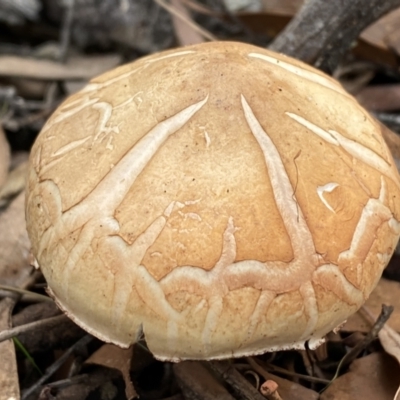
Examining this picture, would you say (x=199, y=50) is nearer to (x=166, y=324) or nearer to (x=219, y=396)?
(x=166, y=324)

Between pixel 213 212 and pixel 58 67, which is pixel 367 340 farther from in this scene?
pixel 58 67

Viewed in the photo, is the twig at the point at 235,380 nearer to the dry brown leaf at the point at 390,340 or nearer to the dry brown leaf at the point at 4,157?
the dry brown leaf at the point at 390,340

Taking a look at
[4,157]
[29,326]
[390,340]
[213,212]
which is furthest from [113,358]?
[4,157]

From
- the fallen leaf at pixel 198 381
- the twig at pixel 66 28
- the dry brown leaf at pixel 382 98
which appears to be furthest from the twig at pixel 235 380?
the twig at pixel 66 28

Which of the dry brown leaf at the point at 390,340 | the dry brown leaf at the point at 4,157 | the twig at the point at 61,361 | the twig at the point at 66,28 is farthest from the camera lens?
the twig at the point at 66,28

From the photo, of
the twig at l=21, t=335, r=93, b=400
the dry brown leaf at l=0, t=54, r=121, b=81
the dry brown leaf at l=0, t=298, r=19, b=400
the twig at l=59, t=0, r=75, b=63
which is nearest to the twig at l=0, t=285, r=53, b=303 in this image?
the dry brown leaf at l=0, t=298, r=19, b=400

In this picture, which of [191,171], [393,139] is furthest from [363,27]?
[191,171]
